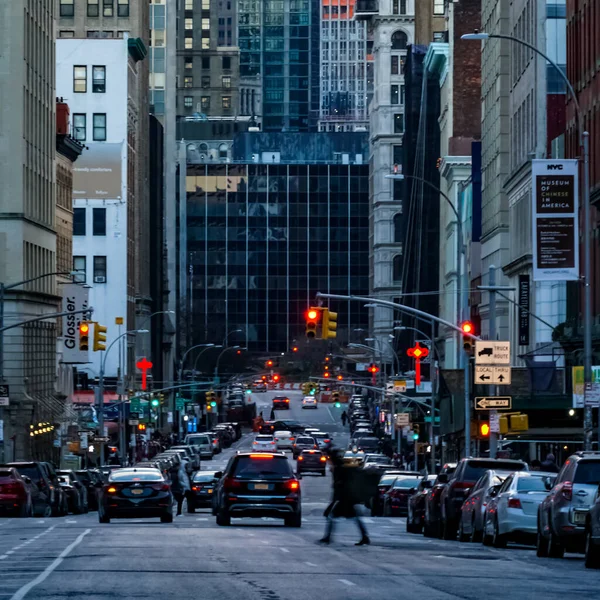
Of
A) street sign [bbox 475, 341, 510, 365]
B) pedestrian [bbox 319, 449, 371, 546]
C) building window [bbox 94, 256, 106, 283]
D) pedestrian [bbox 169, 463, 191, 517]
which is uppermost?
building window [bbox 94, 256, 106, 283]

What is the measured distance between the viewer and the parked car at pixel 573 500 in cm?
2494

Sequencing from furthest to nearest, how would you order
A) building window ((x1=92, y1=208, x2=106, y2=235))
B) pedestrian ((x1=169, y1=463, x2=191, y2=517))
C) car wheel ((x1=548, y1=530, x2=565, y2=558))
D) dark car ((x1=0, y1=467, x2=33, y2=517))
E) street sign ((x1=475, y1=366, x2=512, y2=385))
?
1. building window ((x1=92, y1=208, x2=106, y2=235))
2. pedestrian ((x1=169, y1=463, x2=191, y2=517))
3. street sign ((x1=475, y1=366, x2=512, y2=385))
4. dark car ((x1=0, y1=467, x2=33, y2=517))
5. car wheel ((x1=548, y1=530, x2=565, y2=558))

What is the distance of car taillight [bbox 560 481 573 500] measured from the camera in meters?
25.1

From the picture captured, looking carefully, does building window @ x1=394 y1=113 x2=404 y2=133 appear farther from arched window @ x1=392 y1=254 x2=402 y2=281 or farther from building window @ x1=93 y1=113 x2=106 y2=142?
building window @ x1=93 y1=113 x2=106 y2=142

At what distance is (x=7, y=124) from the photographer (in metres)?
84.4

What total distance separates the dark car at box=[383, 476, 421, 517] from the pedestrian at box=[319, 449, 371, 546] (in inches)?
817

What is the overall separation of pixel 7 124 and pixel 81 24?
54348 mm

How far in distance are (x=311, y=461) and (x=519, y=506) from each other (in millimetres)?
65773

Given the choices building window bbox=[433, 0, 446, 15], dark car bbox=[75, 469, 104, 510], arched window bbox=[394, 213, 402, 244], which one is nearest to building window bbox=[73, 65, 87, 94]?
building window bbox=[433, 0, 446, 15]

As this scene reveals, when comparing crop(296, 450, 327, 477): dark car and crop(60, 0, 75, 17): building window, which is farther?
crop(60, 0, 75, 17): building window

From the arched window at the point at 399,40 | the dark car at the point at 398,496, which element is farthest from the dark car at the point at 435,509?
the arched window at the point at 399,40

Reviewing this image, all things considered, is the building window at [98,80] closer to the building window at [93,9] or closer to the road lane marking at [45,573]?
the building window at [93,9]

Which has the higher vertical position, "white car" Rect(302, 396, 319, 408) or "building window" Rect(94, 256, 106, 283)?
"building window" Rect(94, 256, 106, 283)

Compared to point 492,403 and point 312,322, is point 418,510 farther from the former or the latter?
point 492,403
